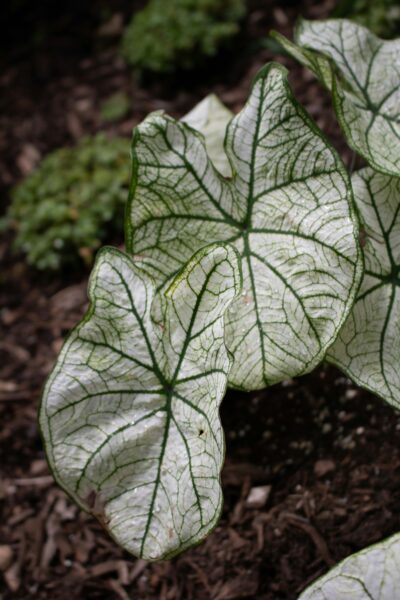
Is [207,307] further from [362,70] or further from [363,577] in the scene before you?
[362,70]

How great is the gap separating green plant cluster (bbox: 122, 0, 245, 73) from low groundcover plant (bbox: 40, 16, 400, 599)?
1619mm

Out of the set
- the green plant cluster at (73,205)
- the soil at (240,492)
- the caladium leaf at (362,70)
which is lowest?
the soil at (240,492)

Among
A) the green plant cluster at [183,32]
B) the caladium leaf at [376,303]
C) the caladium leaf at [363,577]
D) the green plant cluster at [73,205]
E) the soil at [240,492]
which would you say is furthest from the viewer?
the green plant cluster at [183,32]

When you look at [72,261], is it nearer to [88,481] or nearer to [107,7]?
[88,481]

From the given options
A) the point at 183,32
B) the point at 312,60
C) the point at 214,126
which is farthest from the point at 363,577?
the point at 183,32

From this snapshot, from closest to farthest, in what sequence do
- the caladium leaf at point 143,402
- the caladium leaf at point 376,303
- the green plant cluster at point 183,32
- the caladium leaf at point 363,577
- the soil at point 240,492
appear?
1. the caladium leaf at point 363,577
2. the caladium leaf at point 143,402
3. the caladium leaf at point 376,303
4. the soil at point 240,492
5. the green plant cluster at point 183,32

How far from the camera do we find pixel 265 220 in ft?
4.60

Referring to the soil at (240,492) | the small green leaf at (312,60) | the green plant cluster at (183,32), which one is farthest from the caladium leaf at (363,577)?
the green plant cluster at (183,32)

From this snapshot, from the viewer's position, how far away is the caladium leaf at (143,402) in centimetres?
123

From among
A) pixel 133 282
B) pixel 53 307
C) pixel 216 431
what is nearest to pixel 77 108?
pixel 53 307

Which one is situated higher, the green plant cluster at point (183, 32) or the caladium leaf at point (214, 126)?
the green plant cluster at point (183, 32)

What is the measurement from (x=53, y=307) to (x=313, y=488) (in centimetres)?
125

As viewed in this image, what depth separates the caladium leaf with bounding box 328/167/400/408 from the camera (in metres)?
1.36

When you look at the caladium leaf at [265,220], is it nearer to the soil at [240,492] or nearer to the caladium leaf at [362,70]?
the caladium leaf at [362,70]
